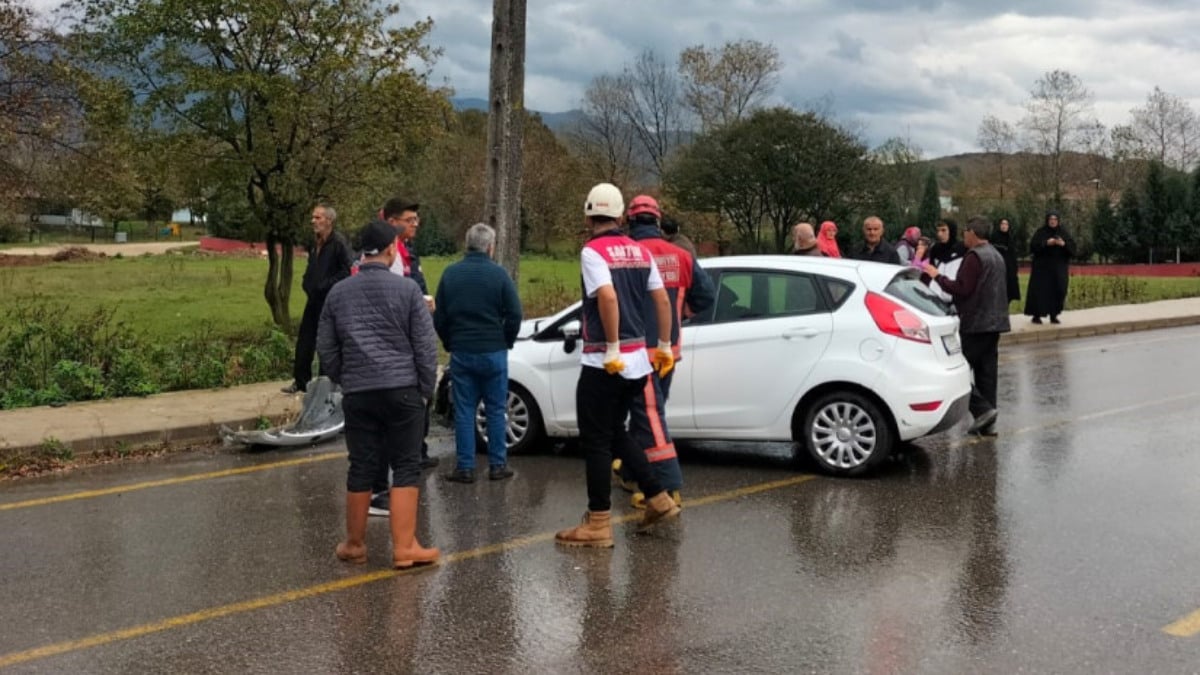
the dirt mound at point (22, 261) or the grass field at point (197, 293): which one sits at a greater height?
the dirt mound at point (22, 261)

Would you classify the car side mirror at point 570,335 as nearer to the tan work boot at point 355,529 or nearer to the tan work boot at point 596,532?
the tan work boot at point 596,532

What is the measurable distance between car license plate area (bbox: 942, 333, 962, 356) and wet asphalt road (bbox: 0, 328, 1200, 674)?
866 mm

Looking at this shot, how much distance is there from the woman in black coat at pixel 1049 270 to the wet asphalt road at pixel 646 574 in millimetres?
11261

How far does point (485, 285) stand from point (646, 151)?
65.4 m

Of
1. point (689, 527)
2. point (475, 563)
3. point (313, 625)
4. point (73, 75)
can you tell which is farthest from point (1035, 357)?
point (73, 75)

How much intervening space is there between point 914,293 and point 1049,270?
12.4 m

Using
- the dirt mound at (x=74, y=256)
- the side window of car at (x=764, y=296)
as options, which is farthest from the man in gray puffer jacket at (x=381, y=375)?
the dirt mound at (x=74, y=256)

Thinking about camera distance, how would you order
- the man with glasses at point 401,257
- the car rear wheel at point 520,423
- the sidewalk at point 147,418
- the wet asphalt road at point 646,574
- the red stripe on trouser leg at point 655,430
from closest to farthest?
the wet asphalt road at point 646,574
the red stripe on trouser leg at point 655,430
the man with glasses at point 401,257
the car rear wheel at point 520,423
the sidewalk at point 147,418

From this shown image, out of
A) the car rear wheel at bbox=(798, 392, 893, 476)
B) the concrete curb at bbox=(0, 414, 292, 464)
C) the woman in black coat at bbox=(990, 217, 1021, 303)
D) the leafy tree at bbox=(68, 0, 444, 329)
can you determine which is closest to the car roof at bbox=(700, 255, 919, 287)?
the car rear wheel at bbox=(798, 392, 893, 476)

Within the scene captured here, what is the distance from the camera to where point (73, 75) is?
15.0 metres

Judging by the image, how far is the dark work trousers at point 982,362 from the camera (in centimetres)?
921

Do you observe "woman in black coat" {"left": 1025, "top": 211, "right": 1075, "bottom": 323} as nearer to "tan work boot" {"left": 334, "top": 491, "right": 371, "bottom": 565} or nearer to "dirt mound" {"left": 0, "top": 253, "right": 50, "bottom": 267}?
"tan work boot" {"left": 334, "top": 491, "right": 371, "bottom": 565}

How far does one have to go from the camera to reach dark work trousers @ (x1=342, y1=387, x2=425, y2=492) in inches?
224

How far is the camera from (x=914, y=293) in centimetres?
805
